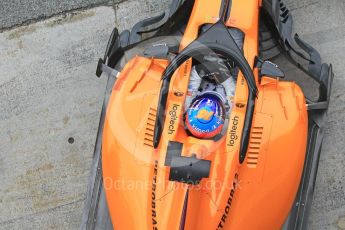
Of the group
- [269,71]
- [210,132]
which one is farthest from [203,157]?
[269,71]

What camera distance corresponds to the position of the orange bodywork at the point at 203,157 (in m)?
3.11

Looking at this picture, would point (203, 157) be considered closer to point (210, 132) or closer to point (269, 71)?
point (210, 132)

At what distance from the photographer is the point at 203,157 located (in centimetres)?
305

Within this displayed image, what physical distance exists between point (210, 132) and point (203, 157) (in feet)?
0.47

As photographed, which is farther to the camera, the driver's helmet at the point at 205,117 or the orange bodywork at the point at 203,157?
the orange bodywork at the point at 203,157

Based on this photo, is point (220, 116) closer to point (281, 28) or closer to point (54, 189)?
point (281, 28)

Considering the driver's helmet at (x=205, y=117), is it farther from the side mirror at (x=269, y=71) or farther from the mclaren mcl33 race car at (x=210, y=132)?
the side mirror at (x=269, y=71)

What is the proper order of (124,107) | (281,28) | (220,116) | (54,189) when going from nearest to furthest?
(220,116), (124,107), (281,28), (54,189)

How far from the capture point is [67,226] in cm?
404

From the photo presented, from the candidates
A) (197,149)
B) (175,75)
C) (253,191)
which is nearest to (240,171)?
(253,191)

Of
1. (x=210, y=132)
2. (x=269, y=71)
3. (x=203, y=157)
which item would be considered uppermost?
(x=269, y=71)

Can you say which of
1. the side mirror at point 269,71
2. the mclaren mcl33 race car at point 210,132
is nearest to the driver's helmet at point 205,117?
the mclaren mcl33 race car at point 210,132

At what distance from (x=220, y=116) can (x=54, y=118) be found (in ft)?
5.39

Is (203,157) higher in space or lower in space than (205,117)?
lower
